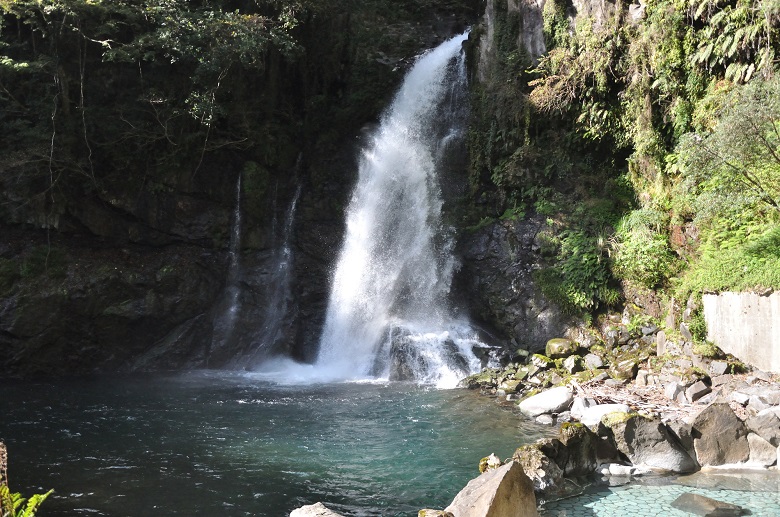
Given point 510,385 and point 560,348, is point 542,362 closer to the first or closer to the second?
point 560,348

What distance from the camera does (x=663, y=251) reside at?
47.2 ft

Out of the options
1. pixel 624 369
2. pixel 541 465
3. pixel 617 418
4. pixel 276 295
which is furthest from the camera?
pixel 276 295

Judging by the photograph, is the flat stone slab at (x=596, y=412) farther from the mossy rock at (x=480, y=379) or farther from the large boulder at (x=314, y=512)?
the large boulder at (x=314, y=512)

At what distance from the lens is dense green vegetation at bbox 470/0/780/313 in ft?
37.4

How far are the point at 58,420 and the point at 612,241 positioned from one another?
12.8m

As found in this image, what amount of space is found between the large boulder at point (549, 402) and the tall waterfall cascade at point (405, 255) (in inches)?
125

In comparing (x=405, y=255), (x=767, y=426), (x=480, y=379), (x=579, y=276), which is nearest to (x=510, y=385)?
(x=480, y=379)

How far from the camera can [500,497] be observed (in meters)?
5.98

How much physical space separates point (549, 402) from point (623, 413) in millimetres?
2934

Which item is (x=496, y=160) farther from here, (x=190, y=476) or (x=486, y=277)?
(x=190, y=476)

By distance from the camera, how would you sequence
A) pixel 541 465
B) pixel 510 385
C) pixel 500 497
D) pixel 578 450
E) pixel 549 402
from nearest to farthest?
1. pixel 500 497
2. pixel 541 465
3. pixel 578 450
4. pixel 549 402
5. pixel 510 385

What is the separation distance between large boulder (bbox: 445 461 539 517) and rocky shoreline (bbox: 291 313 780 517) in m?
0.01

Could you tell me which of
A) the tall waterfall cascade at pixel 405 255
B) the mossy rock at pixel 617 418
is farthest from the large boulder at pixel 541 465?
the tall waterfall cascade at pixel 405 255

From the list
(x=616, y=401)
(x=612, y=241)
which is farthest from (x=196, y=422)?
(x=612, y=241)
